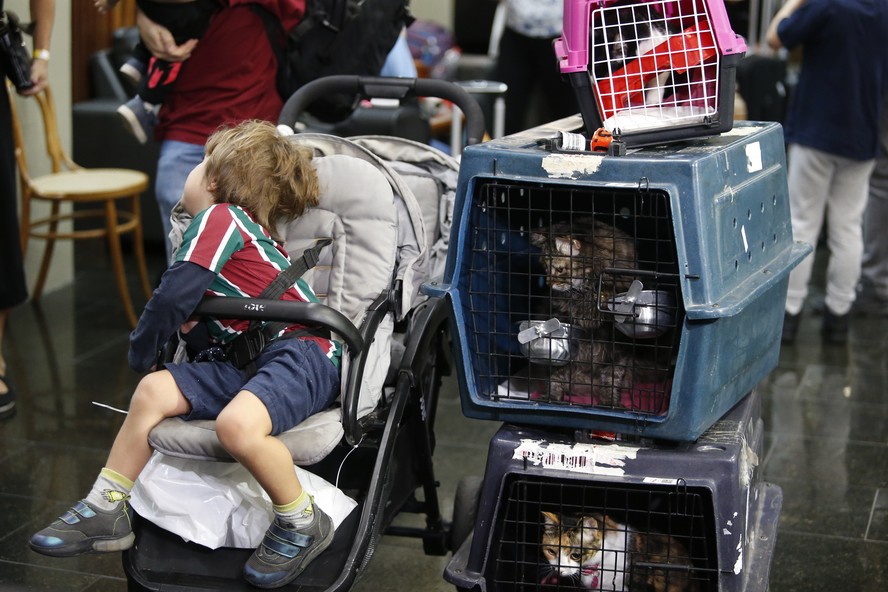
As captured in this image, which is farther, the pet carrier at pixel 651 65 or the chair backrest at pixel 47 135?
the chair backrest at pixel 47 135

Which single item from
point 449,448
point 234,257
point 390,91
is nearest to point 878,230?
point 449,448

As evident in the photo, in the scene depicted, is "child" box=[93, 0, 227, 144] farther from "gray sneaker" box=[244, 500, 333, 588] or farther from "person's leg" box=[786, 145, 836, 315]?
"person's leg" box=[786, 145, 836, 315]

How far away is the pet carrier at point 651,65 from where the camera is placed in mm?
2309

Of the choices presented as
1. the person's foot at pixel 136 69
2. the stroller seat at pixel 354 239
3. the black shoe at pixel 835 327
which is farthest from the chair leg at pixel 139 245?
the black shoe at pixel 835 327

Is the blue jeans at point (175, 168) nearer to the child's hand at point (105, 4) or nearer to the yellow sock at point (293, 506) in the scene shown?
the child's hand at point (105, 4)

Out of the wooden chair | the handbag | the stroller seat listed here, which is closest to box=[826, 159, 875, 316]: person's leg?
the stroller seat

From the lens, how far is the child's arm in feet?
7.42

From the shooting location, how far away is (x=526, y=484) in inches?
95.4

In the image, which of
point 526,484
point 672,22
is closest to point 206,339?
point 526,484

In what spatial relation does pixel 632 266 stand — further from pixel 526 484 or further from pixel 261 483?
pixel 261 483

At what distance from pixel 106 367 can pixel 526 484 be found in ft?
8.31

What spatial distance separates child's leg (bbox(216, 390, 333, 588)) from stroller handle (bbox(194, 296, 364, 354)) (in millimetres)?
153

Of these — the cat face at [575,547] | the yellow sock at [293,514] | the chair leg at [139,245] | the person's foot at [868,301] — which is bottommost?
the person's foot at [868,301]

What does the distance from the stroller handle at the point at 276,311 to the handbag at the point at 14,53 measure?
1903 millimetres
